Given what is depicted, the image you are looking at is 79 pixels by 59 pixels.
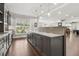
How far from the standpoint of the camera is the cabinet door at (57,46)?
2.01 metres

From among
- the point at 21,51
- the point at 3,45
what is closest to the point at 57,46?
the point at 21,51

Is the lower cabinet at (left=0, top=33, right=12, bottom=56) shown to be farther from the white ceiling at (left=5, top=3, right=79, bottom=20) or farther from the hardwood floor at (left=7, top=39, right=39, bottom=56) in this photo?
the white ceiling at (left=5, top=3, right=79, bottom=20)

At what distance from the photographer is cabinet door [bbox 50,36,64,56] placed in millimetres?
2008

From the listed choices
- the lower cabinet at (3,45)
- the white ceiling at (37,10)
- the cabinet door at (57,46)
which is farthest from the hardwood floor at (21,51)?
the white ceiling at (37,10)

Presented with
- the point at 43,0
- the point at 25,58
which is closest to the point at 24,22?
the point at 43,0

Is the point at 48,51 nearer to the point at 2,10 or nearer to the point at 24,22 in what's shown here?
the point at 24,22

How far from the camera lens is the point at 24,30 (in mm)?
2449

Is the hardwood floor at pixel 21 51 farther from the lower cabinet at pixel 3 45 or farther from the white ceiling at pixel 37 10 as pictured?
the white ceiling at pixel 37 10

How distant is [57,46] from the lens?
6.75 ft

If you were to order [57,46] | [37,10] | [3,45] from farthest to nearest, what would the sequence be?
1. [37,10]
2. [3,45]
3. [57,46]

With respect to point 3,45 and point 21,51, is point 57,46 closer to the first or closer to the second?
point 21,51

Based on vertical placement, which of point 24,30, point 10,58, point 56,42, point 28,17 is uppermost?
point 28,17

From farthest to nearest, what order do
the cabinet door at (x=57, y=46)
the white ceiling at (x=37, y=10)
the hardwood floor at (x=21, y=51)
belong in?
the white ceiling at (x=37, y=10), the hardwood floor at (x=21, y=51), the cabinet door at (x=57, y=46)

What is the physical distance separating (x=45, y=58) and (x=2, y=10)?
253 cm
